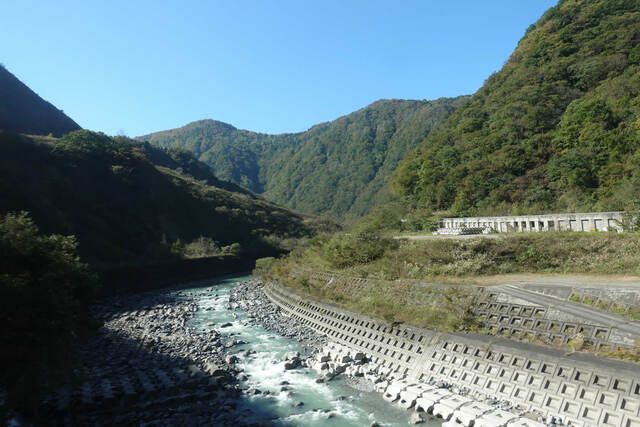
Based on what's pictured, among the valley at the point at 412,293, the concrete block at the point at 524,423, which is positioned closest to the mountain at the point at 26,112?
the valley at the point at 412,293

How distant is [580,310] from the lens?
394 inches

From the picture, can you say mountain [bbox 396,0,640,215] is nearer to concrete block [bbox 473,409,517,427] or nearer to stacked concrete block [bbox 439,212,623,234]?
stacked concrete block [bbox 439,212,623,234]

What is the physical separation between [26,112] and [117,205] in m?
58.5

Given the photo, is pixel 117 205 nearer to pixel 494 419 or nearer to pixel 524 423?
pixel 494 419

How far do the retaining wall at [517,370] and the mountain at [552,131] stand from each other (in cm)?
1744

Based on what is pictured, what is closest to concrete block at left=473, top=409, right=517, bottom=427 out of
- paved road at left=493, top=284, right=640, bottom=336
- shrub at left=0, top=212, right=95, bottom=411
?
paved road at left=493, top=284, right=640, bottom=336

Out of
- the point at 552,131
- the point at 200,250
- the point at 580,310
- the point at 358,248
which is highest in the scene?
the point at 552,131

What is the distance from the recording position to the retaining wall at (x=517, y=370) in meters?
7.38

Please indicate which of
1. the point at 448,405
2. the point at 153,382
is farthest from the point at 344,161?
the point at 448,405

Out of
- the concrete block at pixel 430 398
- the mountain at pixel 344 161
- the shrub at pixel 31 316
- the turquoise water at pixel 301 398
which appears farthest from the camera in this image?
the mountain at pixel 344 161

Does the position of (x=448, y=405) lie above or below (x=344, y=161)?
below

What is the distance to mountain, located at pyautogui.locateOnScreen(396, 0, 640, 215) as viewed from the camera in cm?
2756

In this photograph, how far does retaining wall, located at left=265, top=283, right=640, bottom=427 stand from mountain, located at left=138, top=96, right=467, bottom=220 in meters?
74.3

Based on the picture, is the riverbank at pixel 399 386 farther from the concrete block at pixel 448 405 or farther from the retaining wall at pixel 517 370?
the retaining wall at pixel 517 370
